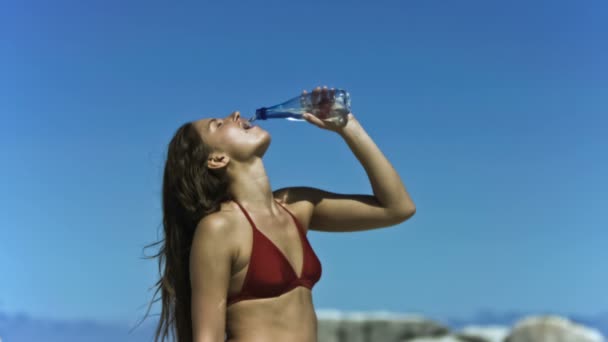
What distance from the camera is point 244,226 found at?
3.54 m

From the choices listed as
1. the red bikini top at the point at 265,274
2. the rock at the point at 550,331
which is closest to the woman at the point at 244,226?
the red bikini top at the point at 265,274

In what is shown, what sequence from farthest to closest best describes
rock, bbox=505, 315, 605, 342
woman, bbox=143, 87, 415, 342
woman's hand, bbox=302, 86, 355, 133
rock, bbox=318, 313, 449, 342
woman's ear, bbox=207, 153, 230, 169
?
rock, bbox=318, 313, 449, 342, rock, bbox=505, 315, 605, 342, woman's hand, bbox=302, 86, 355, 133, woman's ear, bbox=207, 153, 230, 169, woman, bbox=143, 87, 415, 342

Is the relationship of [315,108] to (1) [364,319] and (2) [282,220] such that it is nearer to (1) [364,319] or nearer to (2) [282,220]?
(2) [282,220]

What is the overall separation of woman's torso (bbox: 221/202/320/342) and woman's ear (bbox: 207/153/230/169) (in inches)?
7.1

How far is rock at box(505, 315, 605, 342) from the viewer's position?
16.2m

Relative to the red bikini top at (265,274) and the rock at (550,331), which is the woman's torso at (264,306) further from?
the rock at (550,331)

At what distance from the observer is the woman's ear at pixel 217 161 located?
364 centimetres

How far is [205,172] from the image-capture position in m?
3.66

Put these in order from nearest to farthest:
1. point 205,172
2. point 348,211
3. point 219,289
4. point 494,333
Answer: point 219,289, point 205,172, point 348,211, point 494,333

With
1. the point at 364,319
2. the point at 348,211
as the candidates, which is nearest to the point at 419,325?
the point at 364,319

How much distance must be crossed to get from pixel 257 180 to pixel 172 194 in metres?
0.40

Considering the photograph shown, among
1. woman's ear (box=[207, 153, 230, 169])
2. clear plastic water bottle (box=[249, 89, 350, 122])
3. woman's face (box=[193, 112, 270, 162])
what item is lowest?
woman's ear (box=[207, 153, 230, 169])

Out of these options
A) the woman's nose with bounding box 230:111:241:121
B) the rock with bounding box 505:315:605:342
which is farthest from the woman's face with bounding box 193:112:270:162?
the rock with bounding box 505:315:605:342

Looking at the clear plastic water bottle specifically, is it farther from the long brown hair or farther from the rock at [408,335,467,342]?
the rock at [408,335,467,342]
